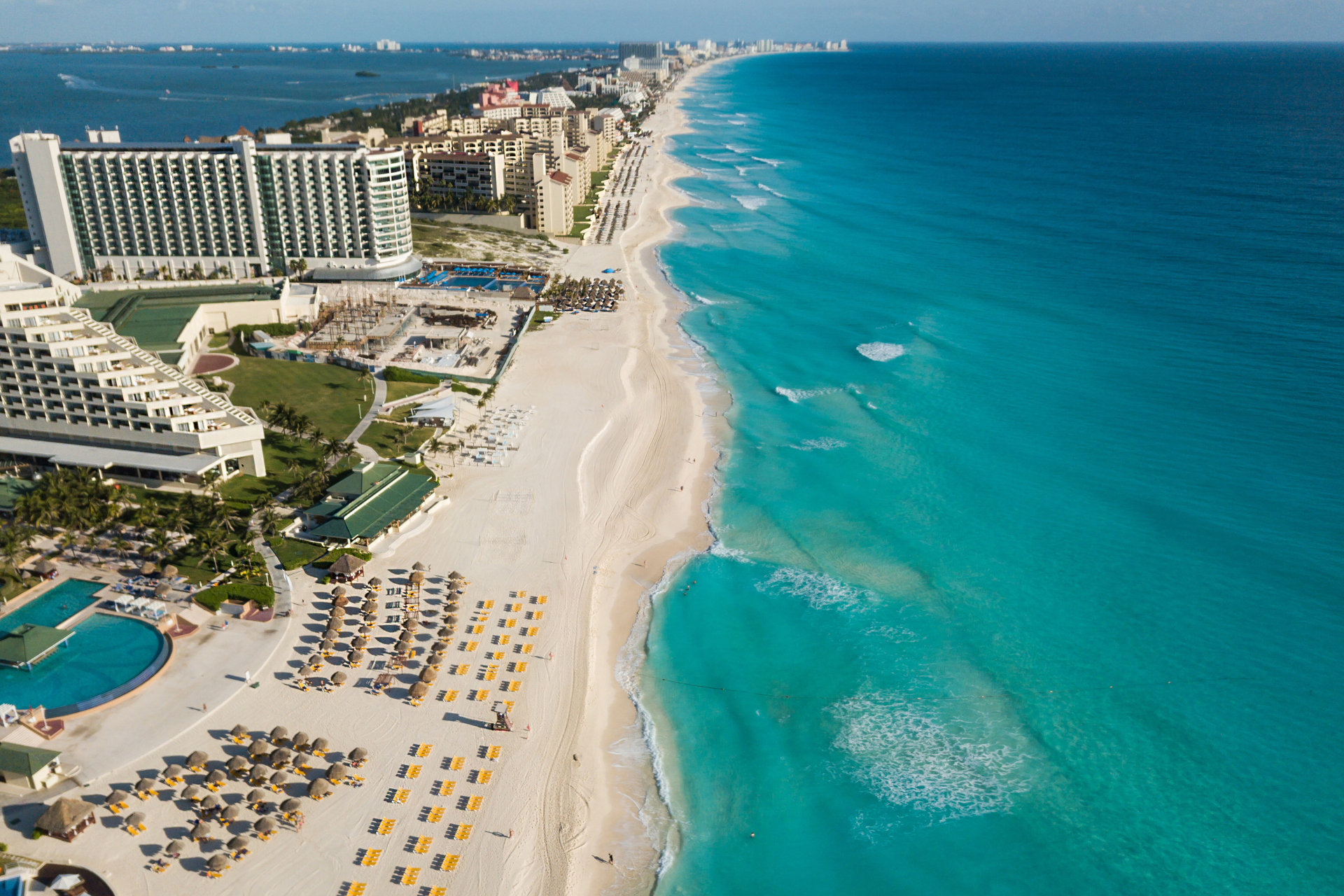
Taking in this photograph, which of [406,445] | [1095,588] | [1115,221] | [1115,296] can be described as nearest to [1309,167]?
[1115,221]

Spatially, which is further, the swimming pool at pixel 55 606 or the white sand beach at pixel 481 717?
the swimming pool at pixel 55 606

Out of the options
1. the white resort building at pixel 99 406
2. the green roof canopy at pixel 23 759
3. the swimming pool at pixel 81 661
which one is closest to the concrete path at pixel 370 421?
the white resort building at pixel 99 406

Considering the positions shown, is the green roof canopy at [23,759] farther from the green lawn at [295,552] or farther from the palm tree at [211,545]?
the green lawn at [295,552]

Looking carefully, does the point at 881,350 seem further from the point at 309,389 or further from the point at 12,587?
the point at 12,587

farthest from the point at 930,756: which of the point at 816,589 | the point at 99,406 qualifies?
the point at 99,406

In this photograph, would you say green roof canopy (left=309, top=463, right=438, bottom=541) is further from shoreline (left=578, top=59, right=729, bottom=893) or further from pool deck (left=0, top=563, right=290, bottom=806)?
shoreline (left=578, top=59, right=729, bottom=893)

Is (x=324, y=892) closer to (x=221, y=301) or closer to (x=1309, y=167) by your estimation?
(x=221, y=301)
